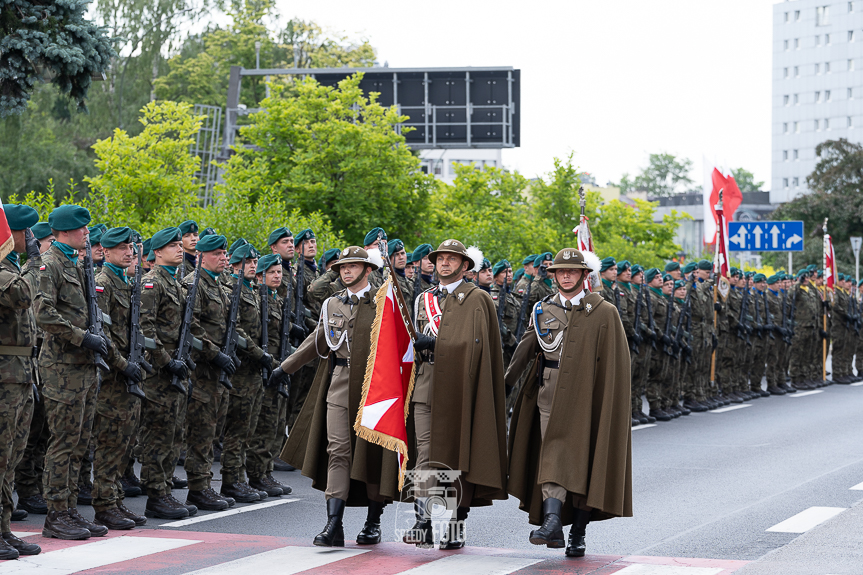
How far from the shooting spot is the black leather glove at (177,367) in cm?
884

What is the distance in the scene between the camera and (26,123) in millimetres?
42719

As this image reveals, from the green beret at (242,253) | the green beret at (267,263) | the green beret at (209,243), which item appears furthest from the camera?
the green beret at (267,263)

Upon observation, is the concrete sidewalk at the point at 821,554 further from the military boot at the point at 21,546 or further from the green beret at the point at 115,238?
the green beret at the point at 115,238

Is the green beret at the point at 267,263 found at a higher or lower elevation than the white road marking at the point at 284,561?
higher

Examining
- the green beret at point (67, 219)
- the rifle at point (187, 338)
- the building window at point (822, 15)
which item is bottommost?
the rifle at point (187, 338)

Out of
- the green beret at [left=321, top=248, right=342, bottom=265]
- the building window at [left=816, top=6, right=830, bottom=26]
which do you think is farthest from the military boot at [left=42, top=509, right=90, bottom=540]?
the building window at [left=816, top=6, right=830, bottom=26]

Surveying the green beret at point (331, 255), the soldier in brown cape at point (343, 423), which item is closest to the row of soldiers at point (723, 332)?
the green beret at point (331, 255)

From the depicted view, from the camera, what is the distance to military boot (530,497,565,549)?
23.6ft

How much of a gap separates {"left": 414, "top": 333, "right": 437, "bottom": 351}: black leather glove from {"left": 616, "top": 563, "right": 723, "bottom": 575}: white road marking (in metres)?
1.95

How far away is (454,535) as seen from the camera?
7.77 m

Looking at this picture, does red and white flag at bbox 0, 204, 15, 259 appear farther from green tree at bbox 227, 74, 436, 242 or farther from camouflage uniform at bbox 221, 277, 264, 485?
green tree at bbox 227, 74, 436, 242

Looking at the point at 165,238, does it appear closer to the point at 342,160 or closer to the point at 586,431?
the point at 586,431

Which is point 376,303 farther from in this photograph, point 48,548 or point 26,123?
point 26,123

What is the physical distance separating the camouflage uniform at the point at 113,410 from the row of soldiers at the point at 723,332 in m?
8.01
